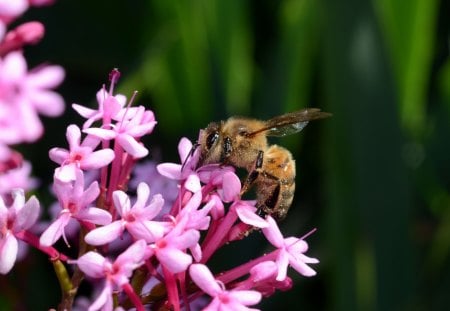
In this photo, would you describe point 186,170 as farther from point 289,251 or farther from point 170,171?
point 289,251

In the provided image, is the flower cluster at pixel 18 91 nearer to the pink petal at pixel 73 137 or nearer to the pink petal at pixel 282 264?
the pink petal at pixel 73 137

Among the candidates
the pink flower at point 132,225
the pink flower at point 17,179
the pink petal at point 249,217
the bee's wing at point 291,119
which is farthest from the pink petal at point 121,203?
the pink flower at point 17,179

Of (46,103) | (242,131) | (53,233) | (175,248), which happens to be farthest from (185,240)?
(46,103)

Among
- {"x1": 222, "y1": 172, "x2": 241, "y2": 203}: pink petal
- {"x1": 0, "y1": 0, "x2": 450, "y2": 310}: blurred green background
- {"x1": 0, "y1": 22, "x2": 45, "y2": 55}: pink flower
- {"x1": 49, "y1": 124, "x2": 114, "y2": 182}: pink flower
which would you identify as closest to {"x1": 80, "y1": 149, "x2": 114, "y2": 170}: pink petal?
{"x1": 49, "y1": 124, "x2": 114, "y2": 182}: pink flower

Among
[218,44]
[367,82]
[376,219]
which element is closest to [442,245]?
[376,219]

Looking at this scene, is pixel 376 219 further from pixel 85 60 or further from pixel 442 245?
pixel 85 60
